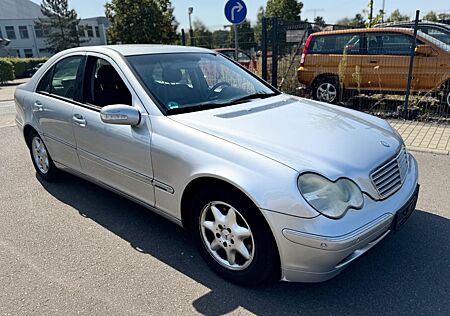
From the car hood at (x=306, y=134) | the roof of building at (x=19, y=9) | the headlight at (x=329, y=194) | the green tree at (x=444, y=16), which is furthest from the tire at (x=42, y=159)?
the roof of building at (x=19, y=9)

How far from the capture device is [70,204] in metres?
3.89

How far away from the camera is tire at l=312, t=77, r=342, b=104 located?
8.31 meters

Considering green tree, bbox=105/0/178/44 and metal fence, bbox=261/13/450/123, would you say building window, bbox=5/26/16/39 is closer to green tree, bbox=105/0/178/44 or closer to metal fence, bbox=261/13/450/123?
green tree, bbox=105/0/178/44

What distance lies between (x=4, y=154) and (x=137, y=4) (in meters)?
19.9

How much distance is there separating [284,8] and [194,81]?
114 ft

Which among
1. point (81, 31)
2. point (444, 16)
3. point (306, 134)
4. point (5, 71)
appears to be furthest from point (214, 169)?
point (81, 31)

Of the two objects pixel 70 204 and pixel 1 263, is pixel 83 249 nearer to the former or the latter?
pixel 1 263

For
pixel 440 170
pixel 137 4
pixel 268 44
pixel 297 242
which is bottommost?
pixel 440 170

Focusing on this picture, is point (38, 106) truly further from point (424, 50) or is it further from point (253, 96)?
point (424, 50)

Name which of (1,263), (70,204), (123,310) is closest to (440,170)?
(123,310)

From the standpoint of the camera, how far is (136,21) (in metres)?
23.0

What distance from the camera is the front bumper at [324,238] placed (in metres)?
2.01

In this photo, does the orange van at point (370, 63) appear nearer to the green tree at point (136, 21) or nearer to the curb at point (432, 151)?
the curb at point (432, 151)

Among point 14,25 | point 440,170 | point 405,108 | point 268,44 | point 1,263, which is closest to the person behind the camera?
point 1,263
